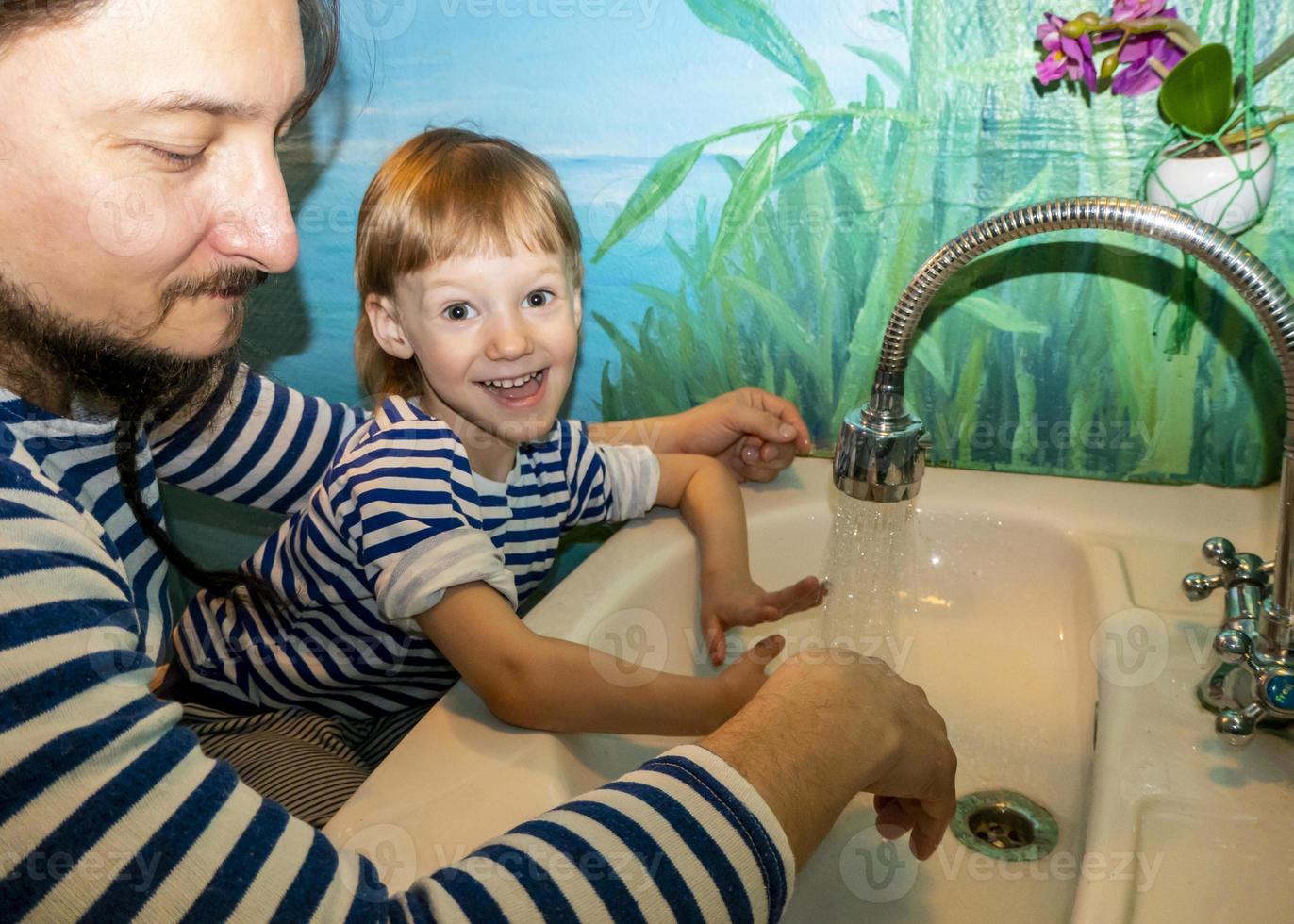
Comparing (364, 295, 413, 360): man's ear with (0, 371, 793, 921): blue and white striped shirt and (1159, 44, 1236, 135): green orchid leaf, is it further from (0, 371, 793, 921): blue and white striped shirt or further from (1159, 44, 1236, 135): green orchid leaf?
(1159, 44, 1236, 135): green orchid leaf

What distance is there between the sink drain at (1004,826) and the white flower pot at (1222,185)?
1.67ft

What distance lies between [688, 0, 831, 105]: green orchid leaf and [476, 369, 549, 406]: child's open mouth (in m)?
0.37

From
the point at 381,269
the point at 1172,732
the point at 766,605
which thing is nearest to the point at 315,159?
the point at 381,269

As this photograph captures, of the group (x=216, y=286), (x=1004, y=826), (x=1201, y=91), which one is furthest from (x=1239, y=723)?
(x=216, y=286)

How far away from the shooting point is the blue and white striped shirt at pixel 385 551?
0.87 meters

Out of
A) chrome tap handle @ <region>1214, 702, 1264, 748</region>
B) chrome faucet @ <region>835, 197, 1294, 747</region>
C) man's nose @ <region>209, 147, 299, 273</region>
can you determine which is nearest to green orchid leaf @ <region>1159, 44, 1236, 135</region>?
chrome faucet @ <region>835, 197, 1294, 747</region>

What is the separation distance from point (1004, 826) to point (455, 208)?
690 mm

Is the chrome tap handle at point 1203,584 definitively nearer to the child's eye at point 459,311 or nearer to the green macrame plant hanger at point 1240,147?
the green macrame plant hanger at point 1240,147

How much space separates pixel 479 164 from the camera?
952mm

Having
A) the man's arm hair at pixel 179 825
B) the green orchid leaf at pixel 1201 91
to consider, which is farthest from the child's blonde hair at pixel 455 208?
the green orchid leaf at pixel 1201 91

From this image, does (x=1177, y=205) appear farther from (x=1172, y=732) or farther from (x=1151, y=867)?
(x=1151, y=867)

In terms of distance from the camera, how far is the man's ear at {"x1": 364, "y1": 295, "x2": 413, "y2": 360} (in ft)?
3.25

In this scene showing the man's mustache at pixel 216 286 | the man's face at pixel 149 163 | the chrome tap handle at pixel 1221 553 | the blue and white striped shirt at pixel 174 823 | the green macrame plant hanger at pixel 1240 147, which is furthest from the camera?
the green macrame plant hanger at pixel 1240 147

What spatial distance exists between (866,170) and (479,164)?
371mm
